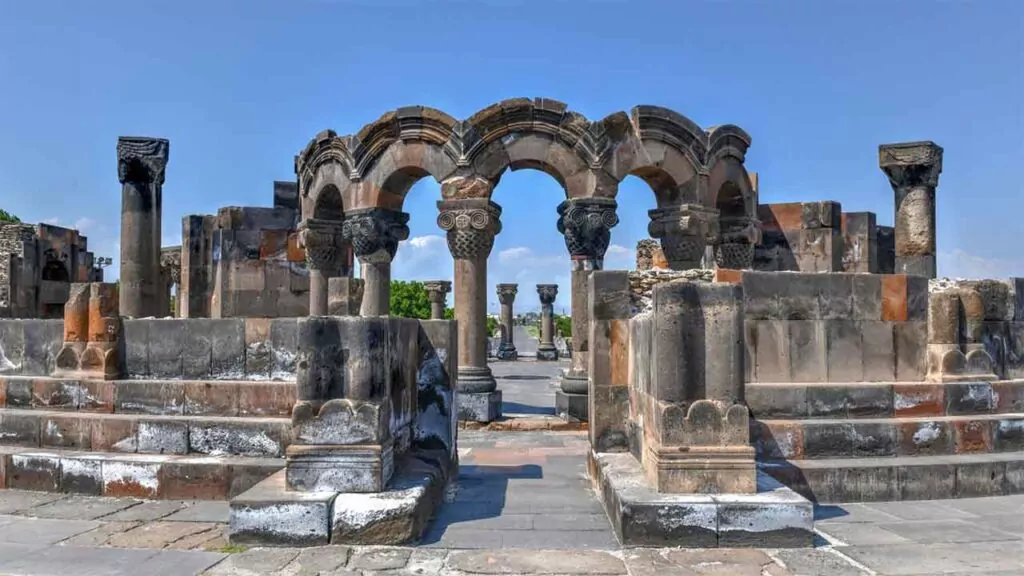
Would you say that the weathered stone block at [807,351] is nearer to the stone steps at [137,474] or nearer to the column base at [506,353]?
the stone steps at [137,474]

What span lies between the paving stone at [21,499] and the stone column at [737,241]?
8981mm

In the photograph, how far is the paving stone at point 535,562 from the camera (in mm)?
3740

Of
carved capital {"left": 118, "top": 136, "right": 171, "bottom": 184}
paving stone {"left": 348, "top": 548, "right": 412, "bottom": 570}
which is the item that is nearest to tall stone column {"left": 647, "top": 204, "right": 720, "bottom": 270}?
carved capital {"left": 118, "top": 136, "right": 171, "bottom": 184}

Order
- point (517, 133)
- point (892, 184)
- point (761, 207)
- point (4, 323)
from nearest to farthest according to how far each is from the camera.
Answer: point (4, 323)
point (517, 133)
point (892, 184)
point (761, 207)

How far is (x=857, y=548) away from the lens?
4.09 metres

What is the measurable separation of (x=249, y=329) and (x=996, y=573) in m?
5.26

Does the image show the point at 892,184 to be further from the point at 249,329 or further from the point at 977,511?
the point at 249,329

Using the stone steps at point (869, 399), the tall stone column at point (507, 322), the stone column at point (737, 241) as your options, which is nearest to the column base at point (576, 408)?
the stone steps at point (869, 399)

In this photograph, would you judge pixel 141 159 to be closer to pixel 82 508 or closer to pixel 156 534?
pixel 82 508

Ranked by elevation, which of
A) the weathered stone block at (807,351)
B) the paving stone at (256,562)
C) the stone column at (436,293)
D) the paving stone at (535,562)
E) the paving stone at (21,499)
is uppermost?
the stone column at (436,293)

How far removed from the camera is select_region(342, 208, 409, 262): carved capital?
1019 centimetres

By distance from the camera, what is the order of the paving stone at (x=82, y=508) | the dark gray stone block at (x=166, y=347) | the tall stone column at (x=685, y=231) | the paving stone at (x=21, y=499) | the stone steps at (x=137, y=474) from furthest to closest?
the tall stone column at (x=685, y=231) < the dark gray stone block at (x=166, y=347) < the stone steps at (x=137, y=474) < the paving stone at (x=21, y=499) < the paving stone at (x=82, y=508)

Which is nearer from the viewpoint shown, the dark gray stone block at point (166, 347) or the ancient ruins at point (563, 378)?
the ancient ruins at point (563, 378)

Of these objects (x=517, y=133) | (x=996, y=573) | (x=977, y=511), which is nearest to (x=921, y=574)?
(x=996, y=573)
